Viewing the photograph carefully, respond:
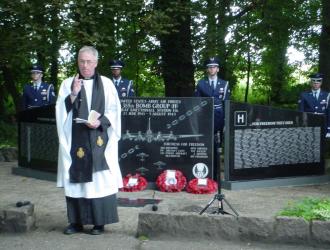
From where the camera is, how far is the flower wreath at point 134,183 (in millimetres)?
→ 9367

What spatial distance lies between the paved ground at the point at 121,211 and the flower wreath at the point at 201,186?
0.44 feet

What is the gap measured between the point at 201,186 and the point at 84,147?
3126mm

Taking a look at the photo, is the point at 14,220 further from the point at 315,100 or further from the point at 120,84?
the point at 315,100

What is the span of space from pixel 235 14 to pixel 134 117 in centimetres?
649

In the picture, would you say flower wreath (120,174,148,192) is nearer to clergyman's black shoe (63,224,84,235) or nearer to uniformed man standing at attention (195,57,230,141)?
uniformed man standing at attention (195,57,230,141)

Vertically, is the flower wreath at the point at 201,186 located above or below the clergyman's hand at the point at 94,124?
below

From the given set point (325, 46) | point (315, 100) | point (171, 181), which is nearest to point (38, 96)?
point (171, 181)

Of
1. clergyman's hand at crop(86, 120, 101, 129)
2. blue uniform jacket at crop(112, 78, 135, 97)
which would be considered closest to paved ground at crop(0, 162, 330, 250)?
clergyman's hand at crop(86, 120, 101, 129)

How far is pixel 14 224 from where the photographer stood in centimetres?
665

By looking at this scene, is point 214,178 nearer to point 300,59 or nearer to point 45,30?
point 45,30

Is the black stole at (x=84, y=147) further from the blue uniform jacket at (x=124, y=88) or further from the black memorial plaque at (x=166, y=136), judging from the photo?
the blue uniform jacket at (x=124, y=88)

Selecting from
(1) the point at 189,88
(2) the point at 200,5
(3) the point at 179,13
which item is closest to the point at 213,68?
(3) the point at 179,13

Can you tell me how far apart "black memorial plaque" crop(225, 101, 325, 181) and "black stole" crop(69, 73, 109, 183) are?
3.26 metres

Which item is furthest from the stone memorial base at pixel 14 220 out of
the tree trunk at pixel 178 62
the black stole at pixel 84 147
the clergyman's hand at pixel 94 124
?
the tree trunk at pixel 178 62
